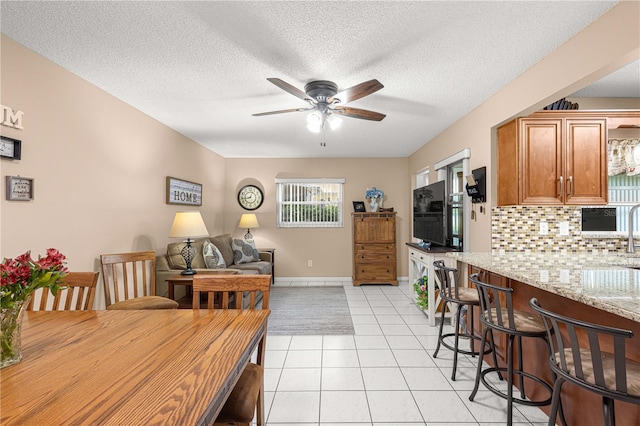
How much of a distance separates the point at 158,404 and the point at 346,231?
547 cm

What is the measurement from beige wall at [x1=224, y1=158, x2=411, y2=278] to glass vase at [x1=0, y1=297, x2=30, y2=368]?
5119 millimetres

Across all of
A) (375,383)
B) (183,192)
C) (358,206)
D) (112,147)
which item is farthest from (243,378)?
(358,206)

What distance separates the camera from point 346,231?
20.4 ft

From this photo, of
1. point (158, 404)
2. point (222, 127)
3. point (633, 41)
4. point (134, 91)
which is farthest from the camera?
point (222, 127)

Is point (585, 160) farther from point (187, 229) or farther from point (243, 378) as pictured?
point (187, 229)

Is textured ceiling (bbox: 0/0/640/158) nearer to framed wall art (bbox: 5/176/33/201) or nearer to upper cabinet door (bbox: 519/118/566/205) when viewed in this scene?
upper cabinet door (bbox: 519/118/566/205)

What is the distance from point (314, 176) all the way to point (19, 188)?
4506mm

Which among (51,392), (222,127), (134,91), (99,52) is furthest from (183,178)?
(51,392)

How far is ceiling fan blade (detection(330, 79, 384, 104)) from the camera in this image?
2310 millimetres

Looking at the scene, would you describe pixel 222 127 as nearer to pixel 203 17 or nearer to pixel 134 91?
pixel 134 91

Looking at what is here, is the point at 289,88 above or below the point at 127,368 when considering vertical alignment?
above

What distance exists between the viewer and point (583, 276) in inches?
72.8

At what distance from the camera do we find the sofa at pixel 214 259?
3.71 meters

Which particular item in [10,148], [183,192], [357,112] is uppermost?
[357,112]
